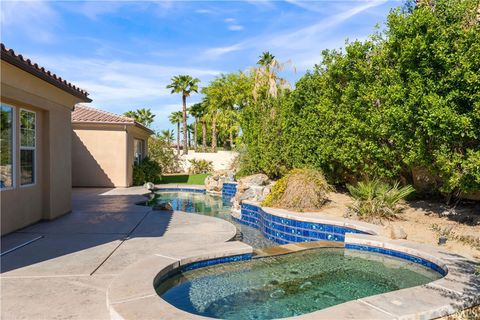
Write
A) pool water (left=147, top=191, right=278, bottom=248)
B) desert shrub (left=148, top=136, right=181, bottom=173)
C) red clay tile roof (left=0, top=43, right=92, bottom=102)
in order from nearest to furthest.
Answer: red clay tile roof (left=0, top=43, right=92, bottom=102)
pool water (left=147, top=191, right=278, bottom=248)
desert shrub (left=148, top=136, right=181, bottom=173)

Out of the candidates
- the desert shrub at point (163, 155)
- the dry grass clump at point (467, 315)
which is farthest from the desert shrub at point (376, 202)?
the desert shrub at point (163, 155)

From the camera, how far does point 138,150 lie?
24359 mm

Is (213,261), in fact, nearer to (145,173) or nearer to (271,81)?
(145,173)

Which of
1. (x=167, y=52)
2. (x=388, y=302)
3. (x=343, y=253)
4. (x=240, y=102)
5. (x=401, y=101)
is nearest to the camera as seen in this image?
(x=388, y=302)

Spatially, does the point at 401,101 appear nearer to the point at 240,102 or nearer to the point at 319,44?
the point at 319,44

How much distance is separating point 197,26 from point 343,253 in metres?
11.2

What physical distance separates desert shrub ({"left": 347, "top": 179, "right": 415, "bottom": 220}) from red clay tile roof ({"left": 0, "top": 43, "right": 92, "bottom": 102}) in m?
8.82

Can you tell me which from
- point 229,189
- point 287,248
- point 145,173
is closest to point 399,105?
point 287,248

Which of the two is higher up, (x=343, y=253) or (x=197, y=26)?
(x=197, y=26)

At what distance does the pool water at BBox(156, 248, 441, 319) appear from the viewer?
16.0ft

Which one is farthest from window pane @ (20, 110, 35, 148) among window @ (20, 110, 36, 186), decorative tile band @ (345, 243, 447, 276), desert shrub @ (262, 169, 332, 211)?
decorative tile band @ (345, 243, 447, 276)

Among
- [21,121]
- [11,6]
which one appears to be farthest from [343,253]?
[11,6]

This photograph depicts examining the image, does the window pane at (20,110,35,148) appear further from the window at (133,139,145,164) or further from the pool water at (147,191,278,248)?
the window at (133,139,145,164)

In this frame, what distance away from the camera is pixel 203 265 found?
626 cm
